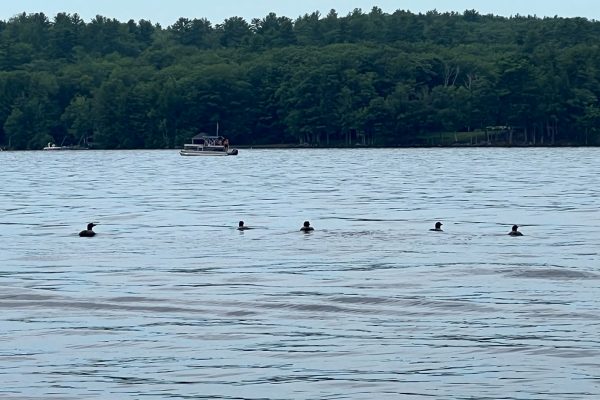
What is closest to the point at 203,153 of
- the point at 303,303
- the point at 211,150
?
the point at 211,150

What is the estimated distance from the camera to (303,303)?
108 ft

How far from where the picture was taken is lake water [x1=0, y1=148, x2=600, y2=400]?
81.3 ft

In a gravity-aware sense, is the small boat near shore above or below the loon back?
below

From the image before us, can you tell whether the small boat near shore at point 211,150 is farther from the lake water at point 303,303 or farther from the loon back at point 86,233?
the loon back at point 86,233

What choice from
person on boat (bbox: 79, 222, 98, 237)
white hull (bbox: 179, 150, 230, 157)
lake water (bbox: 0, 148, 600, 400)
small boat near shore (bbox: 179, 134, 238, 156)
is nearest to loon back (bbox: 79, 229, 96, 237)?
person on boat (bbox: 79, 222, 98, 237)

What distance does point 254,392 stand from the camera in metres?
23.9

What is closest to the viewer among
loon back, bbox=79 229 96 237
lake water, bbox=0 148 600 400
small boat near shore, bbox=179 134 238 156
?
lake water, bbox=0 148 600 400

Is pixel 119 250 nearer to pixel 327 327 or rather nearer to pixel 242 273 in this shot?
pixel 242 273

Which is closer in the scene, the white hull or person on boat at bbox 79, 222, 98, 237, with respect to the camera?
person on boat at bbox 79, 222, 98, 237

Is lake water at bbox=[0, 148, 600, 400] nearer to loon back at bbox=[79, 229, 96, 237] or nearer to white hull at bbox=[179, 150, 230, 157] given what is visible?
loon back at bbox=[79, 229, 96, 237]

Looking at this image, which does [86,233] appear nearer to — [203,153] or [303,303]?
[303,303]

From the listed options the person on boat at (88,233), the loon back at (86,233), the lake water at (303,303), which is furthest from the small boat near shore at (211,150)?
the loon back at (86,233)

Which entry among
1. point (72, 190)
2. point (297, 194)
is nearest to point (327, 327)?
point (297, 194)

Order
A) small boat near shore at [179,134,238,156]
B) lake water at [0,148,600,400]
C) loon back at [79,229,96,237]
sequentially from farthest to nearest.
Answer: small boat near shore at [179,134,238,156], loon back at [79,229,96,237], lake water at [0,148,600,400]
